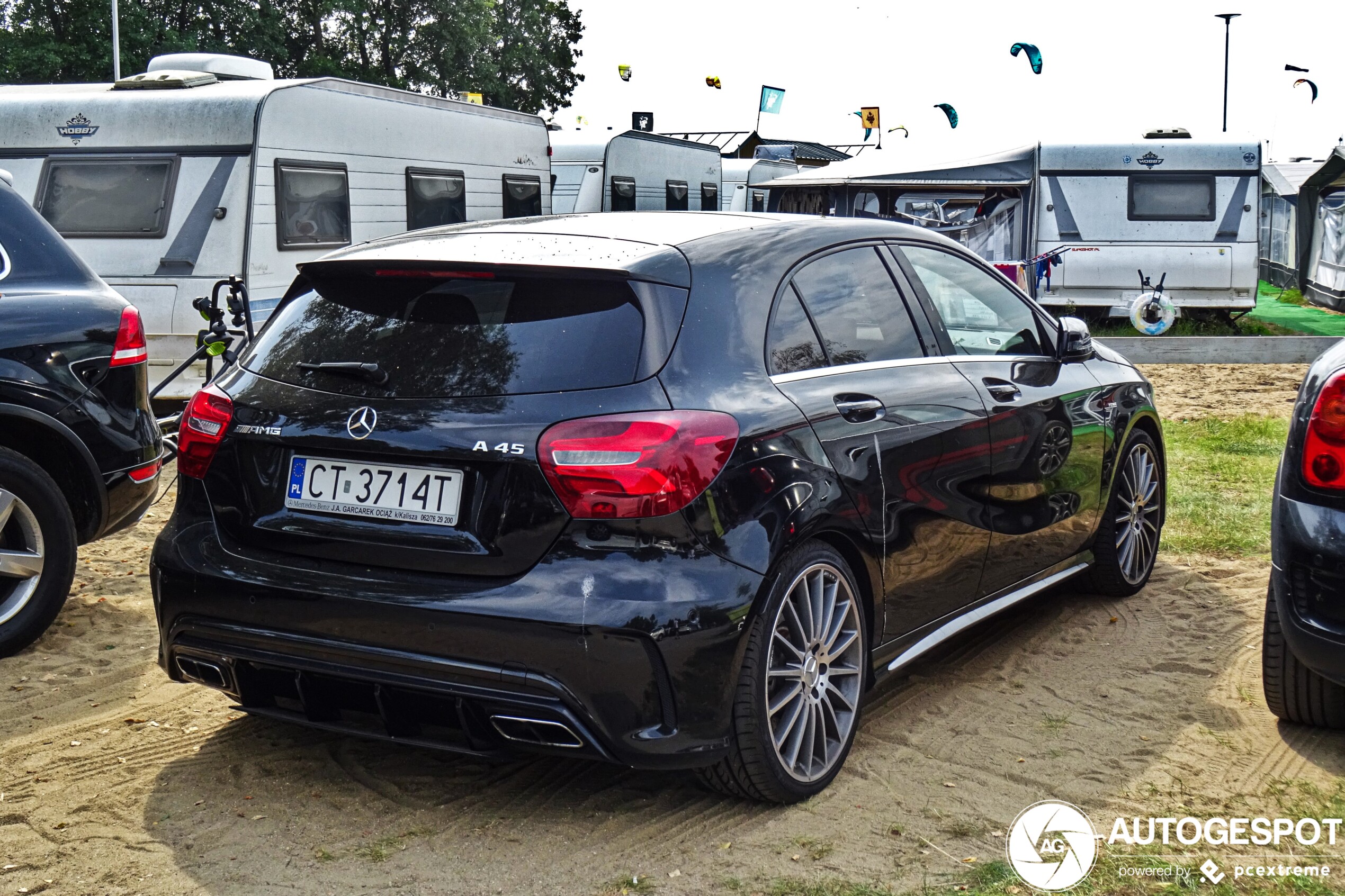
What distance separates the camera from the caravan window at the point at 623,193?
61.5ft

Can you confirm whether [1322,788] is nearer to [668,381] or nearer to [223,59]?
[668,381]

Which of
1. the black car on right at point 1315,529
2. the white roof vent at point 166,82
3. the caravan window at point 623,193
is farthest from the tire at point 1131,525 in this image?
the caravan window at point 623,193

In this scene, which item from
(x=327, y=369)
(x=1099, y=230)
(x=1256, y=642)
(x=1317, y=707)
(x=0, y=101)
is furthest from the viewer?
(x=1099, y=230)

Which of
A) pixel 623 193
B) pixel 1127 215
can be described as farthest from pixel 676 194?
pixel 1127 215

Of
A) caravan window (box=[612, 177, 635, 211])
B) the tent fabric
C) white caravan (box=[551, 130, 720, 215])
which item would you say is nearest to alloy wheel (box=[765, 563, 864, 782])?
white caravan (box=[551, 130, 720, 215])

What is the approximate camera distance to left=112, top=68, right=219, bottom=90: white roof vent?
1123 centimetres

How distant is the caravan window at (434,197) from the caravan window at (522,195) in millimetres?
880

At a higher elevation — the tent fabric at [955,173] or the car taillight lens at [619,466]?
the tent fabric at [955,173]

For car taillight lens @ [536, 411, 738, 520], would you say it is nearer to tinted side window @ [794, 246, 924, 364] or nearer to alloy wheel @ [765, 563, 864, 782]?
alloy wheel @ [765, 563, 864, 782]

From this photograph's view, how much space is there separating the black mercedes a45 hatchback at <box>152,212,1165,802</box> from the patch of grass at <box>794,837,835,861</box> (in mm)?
168

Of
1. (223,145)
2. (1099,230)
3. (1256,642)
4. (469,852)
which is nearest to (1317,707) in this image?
(1256,642)

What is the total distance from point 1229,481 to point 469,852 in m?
6.37

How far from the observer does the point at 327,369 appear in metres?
3.73

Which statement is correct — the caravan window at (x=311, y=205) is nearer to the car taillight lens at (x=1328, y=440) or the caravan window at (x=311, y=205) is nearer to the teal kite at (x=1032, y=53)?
the car taillight lens at (x=1328, y=440)
